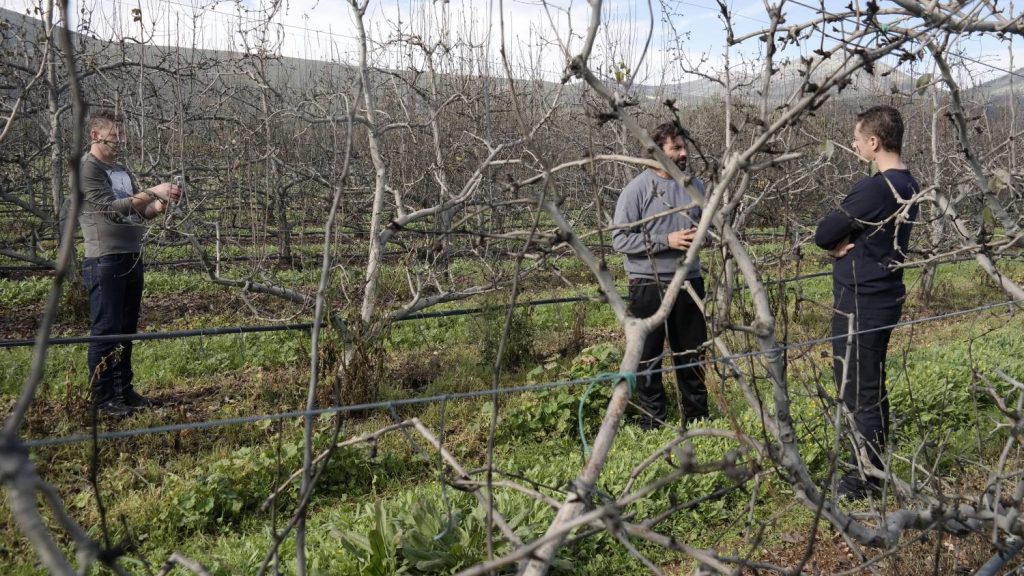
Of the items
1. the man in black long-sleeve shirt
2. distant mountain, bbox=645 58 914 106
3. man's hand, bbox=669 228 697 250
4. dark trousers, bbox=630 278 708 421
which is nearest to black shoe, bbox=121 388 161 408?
dark trousers, bbox=630 278 708 421

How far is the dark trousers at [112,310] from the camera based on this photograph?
4512mm

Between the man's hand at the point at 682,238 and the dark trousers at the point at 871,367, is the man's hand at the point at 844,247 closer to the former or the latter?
the dark trousers at the point at 871,367

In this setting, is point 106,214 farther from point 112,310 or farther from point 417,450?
point 417,450

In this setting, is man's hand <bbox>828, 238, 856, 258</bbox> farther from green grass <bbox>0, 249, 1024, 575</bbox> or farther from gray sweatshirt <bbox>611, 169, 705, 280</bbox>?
gray sweatshirt <bbox>611, 169, 705, 280</bbox>

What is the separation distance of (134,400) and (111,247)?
3.35ft

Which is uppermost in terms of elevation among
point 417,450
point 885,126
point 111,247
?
point 885,126

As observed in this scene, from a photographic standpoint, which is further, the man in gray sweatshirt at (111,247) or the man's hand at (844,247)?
the man in gray sweatshirt at (111,247)

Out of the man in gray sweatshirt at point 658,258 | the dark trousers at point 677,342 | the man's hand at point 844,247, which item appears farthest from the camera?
the dark trousers at point 677,342

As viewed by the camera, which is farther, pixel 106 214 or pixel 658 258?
pixel 106 214

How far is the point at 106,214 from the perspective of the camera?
15.2 feet

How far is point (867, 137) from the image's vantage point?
134 inches

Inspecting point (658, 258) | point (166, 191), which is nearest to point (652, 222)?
point (658, 258)

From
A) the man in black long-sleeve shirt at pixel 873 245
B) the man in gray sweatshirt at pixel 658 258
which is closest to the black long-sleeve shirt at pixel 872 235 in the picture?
the man in black long-sleeve shirt at pixel 873 245

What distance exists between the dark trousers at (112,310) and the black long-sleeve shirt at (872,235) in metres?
3.91
